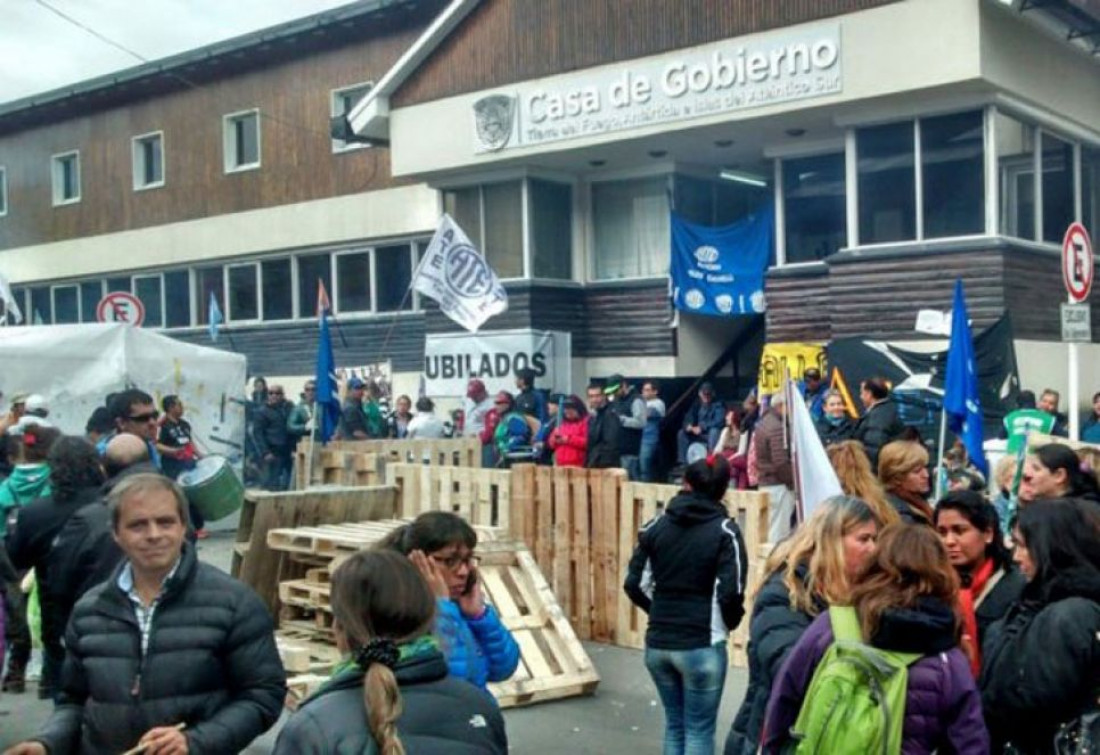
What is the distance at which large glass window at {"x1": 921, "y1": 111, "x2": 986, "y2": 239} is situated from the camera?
15742 millimetres

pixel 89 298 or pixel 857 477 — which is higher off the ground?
pixel 89 298

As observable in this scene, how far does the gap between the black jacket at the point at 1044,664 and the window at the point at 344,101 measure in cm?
2221

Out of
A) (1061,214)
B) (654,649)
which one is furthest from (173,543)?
(1061,214)

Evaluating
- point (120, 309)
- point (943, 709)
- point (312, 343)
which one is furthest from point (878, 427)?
point (312, 343)

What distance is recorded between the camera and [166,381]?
56.5 ft

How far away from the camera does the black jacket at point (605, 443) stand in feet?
47.7

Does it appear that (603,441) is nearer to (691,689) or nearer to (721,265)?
(721,265)

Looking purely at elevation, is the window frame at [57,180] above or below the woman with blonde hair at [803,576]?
above

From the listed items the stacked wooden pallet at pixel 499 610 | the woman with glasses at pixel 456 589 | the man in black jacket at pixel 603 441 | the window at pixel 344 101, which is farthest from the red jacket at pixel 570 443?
the window at pixel 344 101

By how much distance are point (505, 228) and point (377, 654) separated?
17.8 meters

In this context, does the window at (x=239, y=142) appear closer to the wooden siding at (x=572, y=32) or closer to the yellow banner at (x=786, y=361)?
the wooden siding at (x=572, y=32)

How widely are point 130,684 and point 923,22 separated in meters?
13.7

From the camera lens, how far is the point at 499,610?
912 centimetres

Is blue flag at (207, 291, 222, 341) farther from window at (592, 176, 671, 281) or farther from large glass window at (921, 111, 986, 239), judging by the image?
large glass window at (921, 111, 986, 239)
